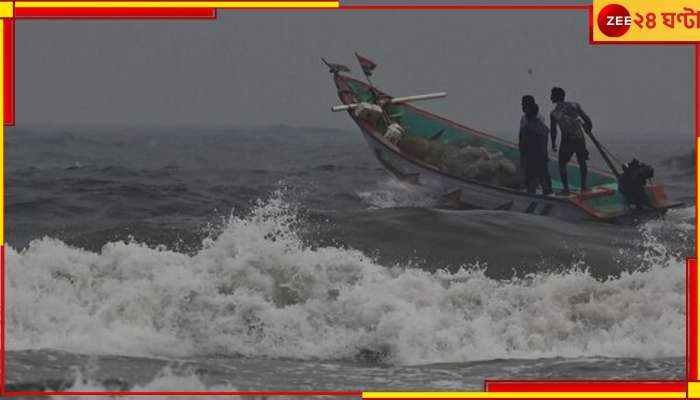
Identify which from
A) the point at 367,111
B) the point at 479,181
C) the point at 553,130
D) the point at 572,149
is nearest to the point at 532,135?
the point at 553,130

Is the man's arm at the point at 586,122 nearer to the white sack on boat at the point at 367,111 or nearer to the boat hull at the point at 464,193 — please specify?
the boat hull at the point at 464,193

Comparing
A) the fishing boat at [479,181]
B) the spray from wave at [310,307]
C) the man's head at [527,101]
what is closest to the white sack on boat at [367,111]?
the fishing boat at [479,181]

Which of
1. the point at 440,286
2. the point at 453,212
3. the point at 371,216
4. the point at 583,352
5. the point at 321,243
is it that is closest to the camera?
the point at 583,352

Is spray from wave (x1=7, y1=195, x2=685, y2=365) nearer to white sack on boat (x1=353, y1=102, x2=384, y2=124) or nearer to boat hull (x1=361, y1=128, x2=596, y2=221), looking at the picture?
boat hull (x1=361, y1=128, x2=596, y2=221)

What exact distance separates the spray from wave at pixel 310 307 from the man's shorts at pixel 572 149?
447 cm

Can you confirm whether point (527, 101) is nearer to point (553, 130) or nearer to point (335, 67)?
point (553, 130)

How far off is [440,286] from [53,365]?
4519 millimetres

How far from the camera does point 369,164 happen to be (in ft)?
107

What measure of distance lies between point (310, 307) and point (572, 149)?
7.31 meters

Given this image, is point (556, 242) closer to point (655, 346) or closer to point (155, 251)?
point (655, 346)

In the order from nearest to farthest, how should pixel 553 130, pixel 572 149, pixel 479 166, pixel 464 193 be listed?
pixel 553 130
pixel 572 149
pixel 464 193
pixel 479 166

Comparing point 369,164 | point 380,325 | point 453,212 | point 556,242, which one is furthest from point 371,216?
point 369,164

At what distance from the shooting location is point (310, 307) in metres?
10.2

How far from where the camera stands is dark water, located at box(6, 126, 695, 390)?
8555mm
